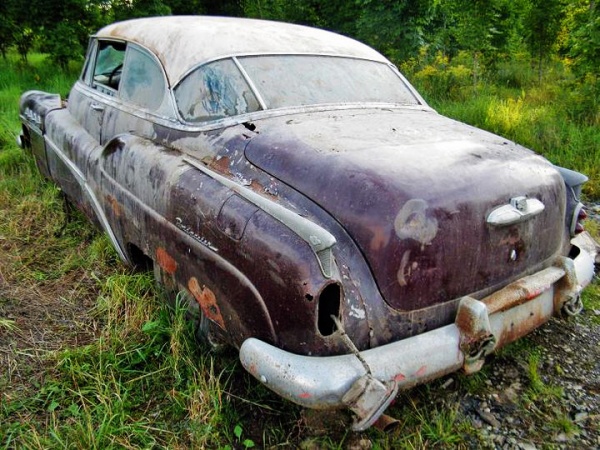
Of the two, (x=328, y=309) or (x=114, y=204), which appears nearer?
(x=328, y=309)

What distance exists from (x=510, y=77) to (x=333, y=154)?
775 cm

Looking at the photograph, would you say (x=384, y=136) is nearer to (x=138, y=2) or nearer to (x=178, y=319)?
(x=178, y=319)

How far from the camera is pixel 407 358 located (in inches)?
75.2

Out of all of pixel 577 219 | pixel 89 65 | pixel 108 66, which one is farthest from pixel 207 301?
pixel 89 65

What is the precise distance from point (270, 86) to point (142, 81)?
0.96 meters

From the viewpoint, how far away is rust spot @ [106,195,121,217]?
117 inches

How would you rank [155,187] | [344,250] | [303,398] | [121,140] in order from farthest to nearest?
1. [121,140]
2. [155,187]
3. [344,250]
4. [303,398]

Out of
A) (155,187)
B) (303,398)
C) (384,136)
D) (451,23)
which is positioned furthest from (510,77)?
(303,398)

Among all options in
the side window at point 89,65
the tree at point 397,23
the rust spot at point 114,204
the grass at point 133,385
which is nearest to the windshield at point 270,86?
the rust spot at point 114,204

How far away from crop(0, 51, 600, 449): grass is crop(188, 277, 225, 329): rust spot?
0.23 m

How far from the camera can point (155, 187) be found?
2537 millimetres

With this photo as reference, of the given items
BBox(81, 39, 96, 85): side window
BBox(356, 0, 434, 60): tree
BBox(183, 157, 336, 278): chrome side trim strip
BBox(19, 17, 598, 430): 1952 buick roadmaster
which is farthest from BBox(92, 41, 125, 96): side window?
BBox(356, 0, 434, 60): tree

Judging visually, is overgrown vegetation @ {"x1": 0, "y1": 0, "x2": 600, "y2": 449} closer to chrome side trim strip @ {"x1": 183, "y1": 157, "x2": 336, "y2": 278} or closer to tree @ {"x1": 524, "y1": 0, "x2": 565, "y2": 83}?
chrome side trim strip @ {"x1": 183, "y1": 157, "x2": 336, "y2": 278}

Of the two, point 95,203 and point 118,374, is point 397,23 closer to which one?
point 95,203
